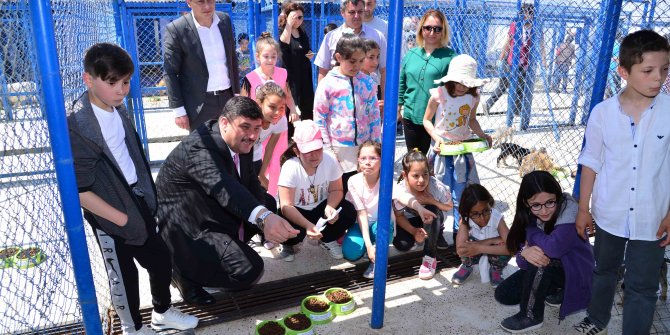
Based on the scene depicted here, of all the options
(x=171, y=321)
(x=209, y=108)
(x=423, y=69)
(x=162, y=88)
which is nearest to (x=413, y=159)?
(x=423, y=69)

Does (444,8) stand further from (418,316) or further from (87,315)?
(87,315)

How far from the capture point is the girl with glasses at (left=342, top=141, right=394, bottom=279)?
11.6 feet

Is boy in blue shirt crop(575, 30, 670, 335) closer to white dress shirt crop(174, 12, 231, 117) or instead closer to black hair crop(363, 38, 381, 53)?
black hair crop(363, 38, 381, 53)

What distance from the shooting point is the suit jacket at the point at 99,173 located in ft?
7.30

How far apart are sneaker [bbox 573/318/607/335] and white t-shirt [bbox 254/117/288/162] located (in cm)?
249

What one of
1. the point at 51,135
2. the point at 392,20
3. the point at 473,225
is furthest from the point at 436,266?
the point at 51,135

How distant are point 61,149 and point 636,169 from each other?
8.56ft

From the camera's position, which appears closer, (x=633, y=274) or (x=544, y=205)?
(x=633, y=274)

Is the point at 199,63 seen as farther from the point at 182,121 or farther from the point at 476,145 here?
the point at 476,145

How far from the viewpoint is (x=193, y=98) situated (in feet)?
13.0

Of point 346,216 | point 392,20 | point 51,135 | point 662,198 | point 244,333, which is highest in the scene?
point 392,20

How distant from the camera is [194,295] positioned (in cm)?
316

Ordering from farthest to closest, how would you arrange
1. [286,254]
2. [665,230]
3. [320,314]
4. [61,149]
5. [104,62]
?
[286,254] → [320,314] → [665,230] → [104,62] → [61,149]

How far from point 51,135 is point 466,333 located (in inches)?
93.4
